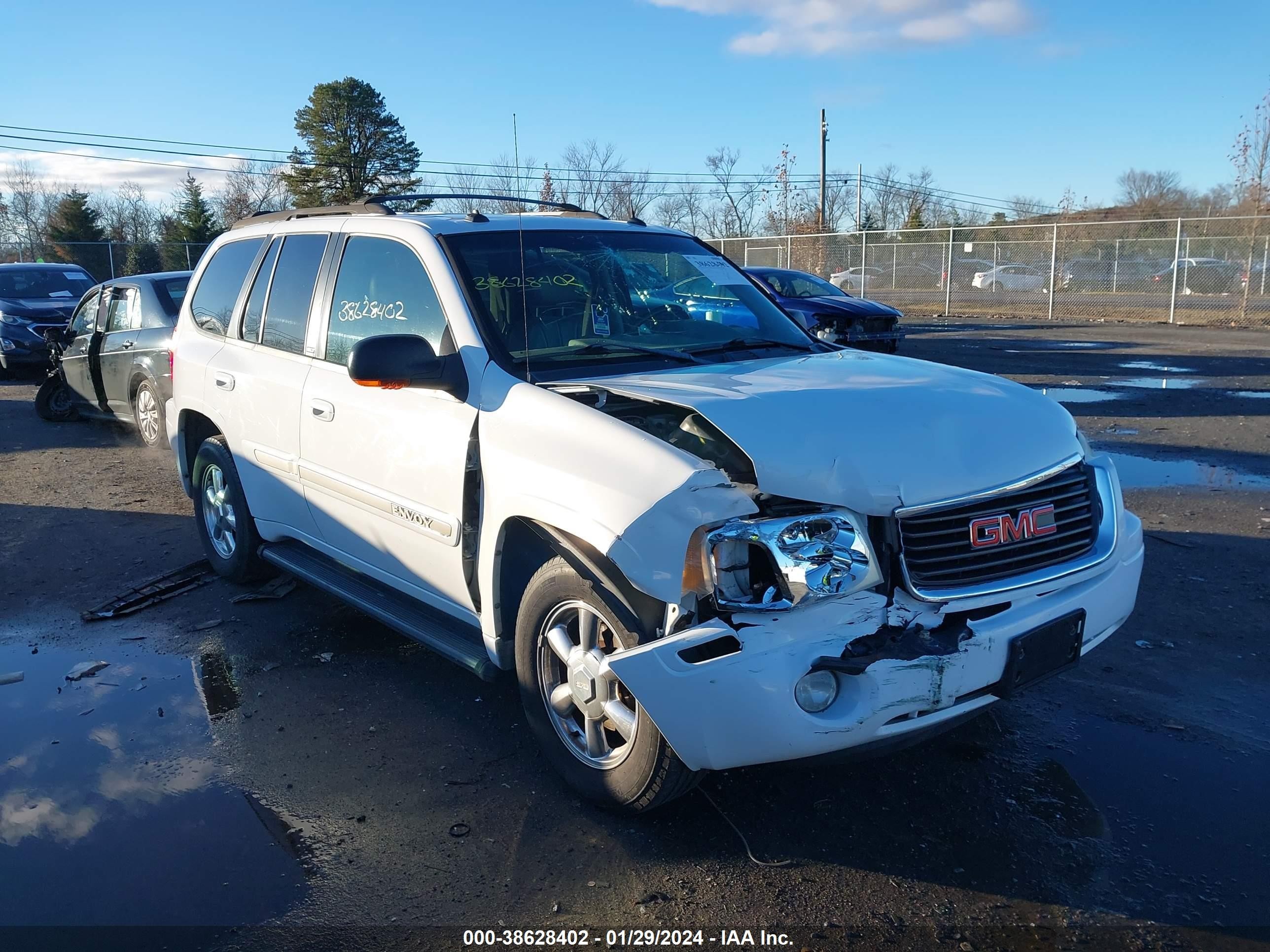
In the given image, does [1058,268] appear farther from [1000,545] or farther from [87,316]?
[1000,545]

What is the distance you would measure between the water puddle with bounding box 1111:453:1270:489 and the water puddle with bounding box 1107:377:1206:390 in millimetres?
4875

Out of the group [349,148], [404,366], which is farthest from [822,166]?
[404,366]

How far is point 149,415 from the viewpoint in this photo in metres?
10.1

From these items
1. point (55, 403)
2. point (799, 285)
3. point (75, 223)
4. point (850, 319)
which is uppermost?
point (75, 223)

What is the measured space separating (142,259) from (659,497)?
37098mm

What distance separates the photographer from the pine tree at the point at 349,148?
25641mm

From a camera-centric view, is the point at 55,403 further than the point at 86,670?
Yes

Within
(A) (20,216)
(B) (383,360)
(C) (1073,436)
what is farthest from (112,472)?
(A) (20,216)

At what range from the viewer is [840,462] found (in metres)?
2.95

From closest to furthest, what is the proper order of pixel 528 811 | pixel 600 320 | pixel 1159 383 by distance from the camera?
pixel 528 811 < pixel 600 320 < pixel 1159 383

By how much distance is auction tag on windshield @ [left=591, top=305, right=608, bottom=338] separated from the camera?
165 inches

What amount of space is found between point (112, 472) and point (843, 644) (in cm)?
871

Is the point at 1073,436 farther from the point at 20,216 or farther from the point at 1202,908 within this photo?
the point at 20,216

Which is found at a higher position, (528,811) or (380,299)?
(380,299)
